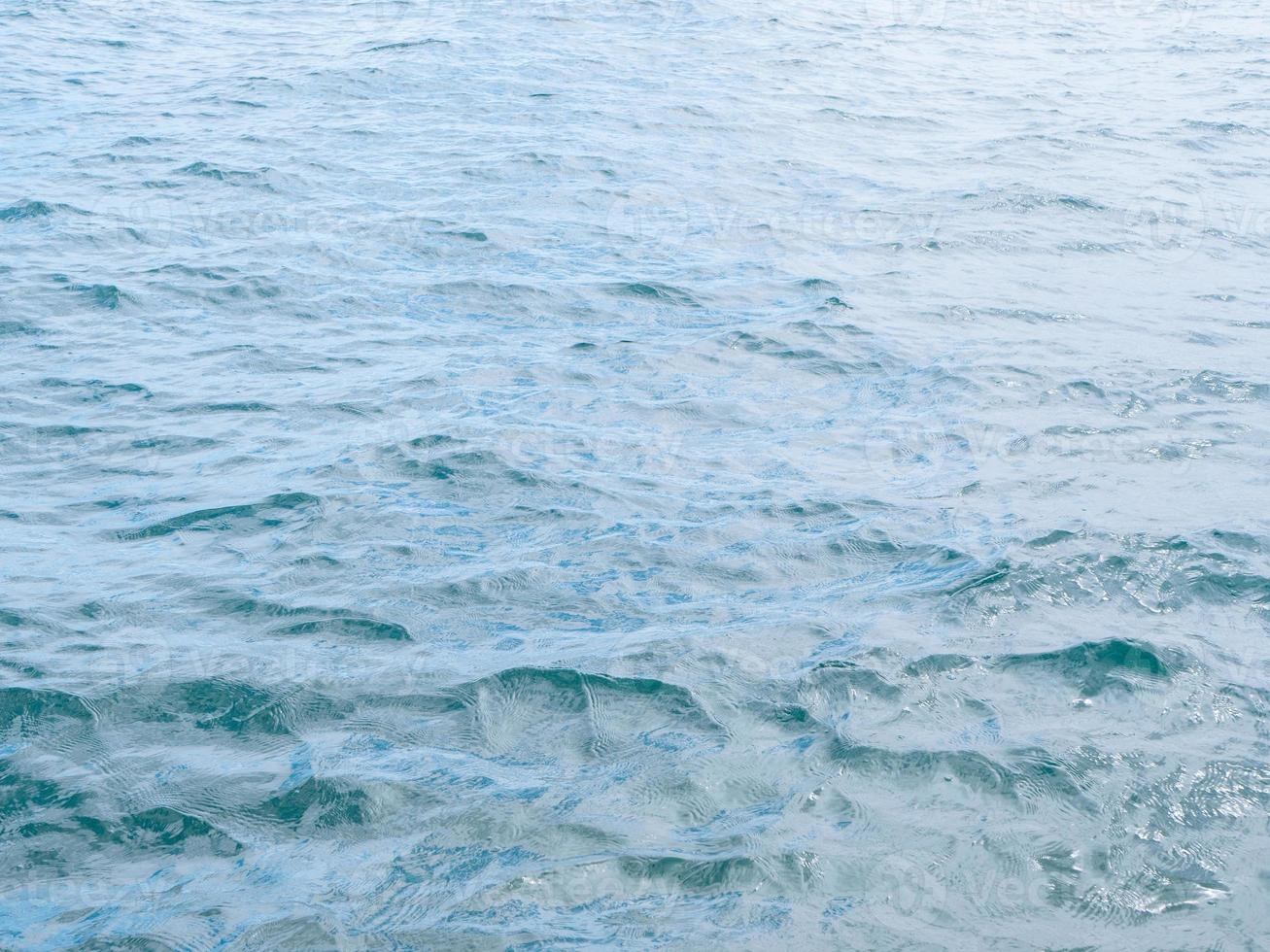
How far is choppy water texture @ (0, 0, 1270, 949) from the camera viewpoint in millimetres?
4852

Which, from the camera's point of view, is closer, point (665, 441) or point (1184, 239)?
point (665, 441)

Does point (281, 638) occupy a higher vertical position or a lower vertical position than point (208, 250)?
lower

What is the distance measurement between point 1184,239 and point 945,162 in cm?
343

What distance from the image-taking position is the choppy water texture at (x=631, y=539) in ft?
15.9

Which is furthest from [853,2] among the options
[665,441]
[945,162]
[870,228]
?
[665,441]

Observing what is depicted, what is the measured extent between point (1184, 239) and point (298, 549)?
9436 millimetres

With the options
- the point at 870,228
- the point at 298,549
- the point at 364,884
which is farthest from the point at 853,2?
the point at 364,884

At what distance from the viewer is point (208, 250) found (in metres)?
11.7

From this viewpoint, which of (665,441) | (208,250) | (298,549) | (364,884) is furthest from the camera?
(208,250)

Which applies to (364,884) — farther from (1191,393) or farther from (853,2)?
(853,2)

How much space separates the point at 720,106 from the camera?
55.6ft

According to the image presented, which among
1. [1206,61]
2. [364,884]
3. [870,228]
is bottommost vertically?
[364,884]

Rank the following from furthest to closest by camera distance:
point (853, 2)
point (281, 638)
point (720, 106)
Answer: point (853, 2) → point (720, 106) → point (281, 638)

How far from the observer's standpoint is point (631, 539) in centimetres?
720
